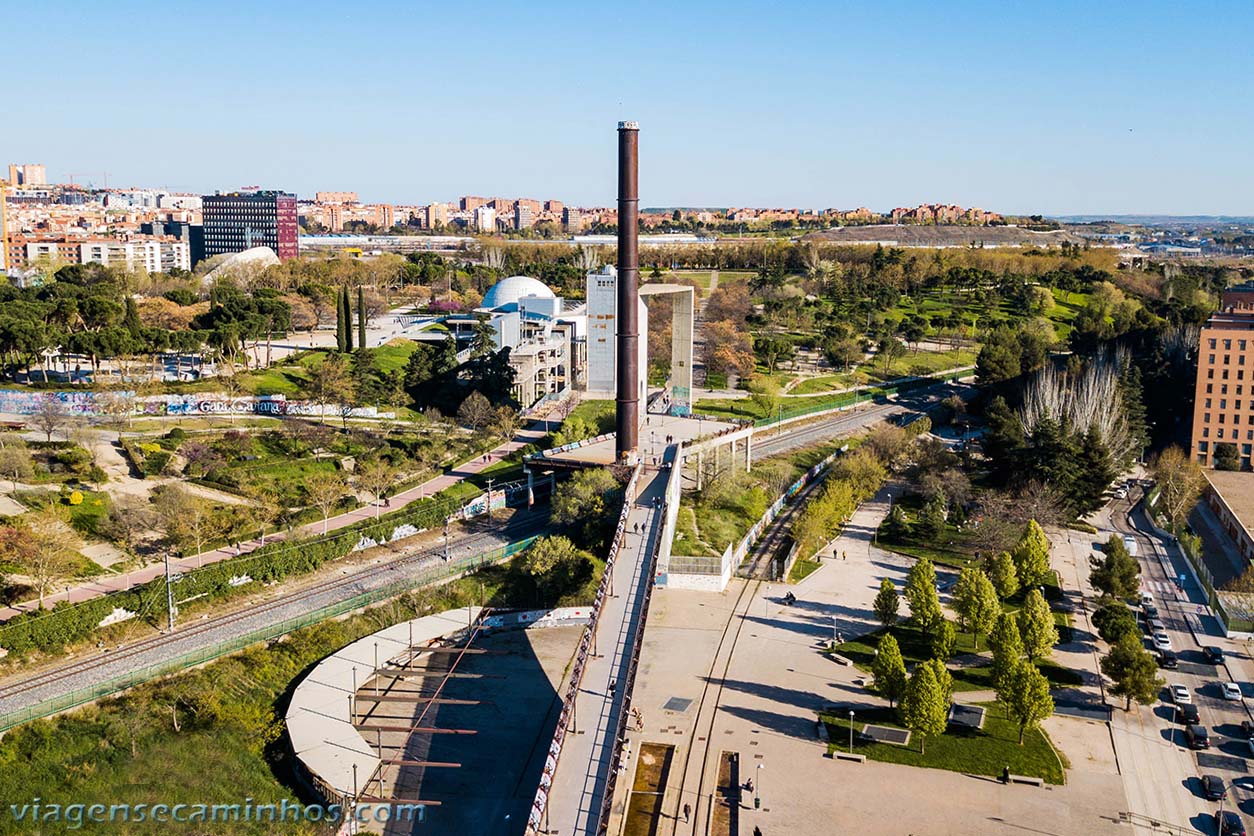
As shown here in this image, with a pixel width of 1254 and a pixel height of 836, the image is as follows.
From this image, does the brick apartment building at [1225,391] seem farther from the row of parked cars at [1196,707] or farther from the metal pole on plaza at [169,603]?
the metal pole on plaza at [169,603]

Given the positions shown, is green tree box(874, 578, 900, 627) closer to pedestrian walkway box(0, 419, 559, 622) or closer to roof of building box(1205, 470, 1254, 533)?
roof of building box(1205, 470, 1254, 533)

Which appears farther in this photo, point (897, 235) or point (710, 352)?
point (897, 235)

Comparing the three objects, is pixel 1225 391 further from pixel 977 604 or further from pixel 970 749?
pixel 970 749

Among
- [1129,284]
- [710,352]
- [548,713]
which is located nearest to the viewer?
[548,713]

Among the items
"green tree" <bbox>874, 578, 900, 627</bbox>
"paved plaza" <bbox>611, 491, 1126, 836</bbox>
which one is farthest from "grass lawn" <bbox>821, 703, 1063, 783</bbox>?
"green tree" <bbox>874, 578, 900, 627</bbox>

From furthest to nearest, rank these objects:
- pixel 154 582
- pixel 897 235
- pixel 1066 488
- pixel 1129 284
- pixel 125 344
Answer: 1. pixel 897 235
2. pixel 1129 284
3. pixel 125 344
4. pixel 1066 488
5. pixel 154 582

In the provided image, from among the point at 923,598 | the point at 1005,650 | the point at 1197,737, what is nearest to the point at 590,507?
the point at 923,598

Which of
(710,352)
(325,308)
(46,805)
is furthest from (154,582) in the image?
(325,308)

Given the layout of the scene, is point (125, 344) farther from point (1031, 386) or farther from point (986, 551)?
point (1031, 386)

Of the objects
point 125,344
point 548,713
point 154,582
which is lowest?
point 548,713
